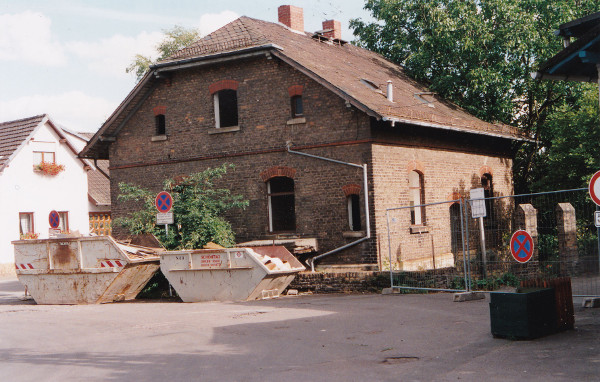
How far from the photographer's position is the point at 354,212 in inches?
825

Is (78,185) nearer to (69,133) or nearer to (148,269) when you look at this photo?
(69,133)

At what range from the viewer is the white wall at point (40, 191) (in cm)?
3541

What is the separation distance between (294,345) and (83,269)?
9.23 m

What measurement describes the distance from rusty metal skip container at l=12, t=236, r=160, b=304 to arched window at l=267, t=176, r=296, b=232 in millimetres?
4613

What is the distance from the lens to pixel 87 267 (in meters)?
18.1

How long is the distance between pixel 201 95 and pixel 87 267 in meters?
7.44

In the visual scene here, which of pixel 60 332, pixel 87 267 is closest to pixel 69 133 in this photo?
pixel 87 267

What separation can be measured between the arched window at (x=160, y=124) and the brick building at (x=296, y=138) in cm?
4

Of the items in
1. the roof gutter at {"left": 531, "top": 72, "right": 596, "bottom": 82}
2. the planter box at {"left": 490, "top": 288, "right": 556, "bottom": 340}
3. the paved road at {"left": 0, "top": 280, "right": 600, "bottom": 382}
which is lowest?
the paved road at {"left": 0, "top": 280, "right": 600, "bottom": 382}

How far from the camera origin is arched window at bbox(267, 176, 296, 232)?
22.1 metres

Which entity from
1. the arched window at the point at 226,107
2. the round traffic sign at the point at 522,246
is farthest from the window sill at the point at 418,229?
the round traffic sign at the point at 522,246

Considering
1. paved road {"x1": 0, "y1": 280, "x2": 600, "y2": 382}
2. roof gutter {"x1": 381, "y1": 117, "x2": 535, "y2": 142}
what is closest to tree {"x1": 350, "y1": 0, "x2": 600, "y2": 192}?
roof gutter {"x1": 381, "y1": 117, "x2": 535, "y2": 142}

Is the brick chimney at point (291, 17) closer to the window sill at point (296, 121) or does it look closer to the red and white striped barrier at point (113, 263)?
the window sill at point (296, 121)

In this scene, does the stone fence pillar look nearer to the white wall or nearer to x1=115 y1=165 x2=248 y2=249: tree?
x1=115 y1=165 x2=248 y2=249: tree
